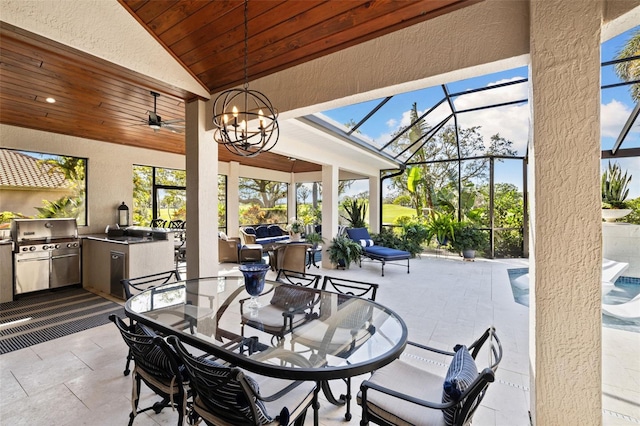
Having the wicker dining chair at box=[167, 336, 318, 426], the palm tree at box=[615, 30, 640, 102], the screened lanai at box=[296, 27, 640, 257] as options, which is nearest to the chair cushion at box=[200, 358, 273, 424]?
the wicker dining chair at box=[167, 336, 318, 426]

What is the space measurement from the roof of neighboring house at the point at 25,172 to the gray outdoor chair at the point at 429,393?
21.8ft

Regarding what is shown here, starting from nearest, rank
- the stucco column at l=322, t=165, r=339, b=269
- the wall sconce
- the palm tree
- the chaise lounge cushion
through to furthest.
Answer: the palm tree → the wall sconce → the chaise lounge cushion → the stucco column at l=322, t=165, r=339, b=269

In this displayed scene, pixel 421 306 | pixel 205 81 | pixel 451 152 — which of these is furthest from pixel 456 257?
pixel 205 81

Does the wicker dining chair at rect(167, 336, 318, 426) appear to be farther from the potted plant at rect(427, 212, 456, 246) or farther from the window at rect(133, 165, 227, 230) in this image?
the potted plant at rect(427, 212, 456, 246)

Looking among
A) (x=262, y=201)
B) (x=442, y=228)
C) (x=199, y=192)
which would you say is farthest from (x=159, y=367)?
(x=262, y=201)

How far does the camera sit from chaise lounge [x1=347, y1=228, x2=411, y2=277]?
6.74 meters

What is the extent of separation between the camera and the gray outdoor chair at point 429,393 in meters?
1.26

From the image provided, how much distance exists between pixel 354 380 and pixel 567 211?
6.56ft

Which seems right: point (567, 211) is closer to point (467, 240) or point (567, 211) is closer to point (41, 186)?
point (467, 240)

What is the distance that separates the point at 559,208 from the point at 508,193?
8169 millimetres

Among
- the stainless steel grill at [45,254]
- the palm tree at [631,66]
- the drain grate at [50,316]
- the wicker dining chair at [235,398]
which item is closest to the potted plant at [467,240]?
the palm tree at [631,66]

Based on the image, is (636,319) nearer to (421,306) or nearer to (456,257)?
(421,306)

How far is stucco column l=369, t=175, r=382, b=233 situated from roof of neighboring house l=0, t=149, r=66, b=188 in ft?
25.6

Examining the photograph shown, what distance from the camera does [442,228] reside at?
28.0ft
